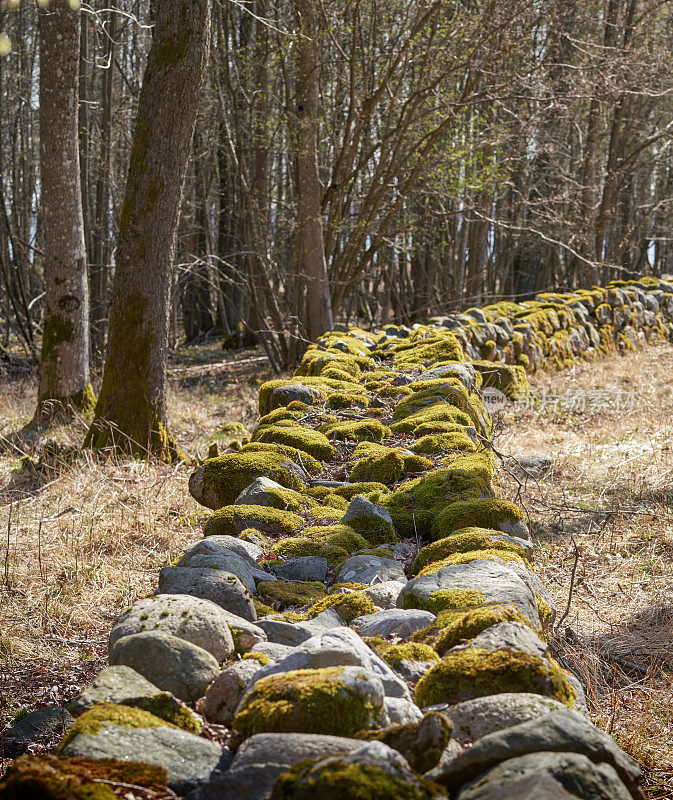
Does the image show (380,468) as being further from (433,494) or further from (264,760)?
(264,760)

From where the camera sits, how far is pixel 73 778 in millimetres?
1517

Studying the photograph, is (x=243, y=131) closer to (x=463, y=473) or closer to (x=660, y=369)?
(x=660, y=369)

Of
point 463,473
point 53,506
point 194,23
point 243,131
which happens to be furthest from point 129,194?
point 243,131

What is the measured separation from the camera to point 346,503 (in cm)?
412

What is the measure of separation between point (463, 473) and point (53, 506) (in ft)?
10.7

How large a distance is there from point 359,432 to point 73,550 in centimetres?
203

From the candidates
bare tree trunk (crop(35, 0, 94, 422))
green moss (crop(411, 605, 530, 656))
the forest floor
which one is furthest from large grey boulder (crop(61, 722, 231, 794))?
bare tree trunk (crop(35, 0, 94, 422))

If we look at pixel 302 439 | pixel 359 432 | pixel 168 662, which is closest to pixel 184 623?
pixel 168 662

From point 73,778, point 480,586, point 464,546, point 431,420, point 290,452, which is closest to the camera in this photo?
point 73,778

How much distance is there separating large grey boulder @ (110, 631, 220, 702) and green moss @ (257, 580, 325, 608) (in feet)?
2.36

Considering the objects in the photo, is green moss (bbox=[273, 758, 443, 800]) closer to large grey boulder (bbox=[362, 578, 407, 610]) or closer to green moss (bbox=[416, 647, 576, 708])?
green moss (bbox=[416, 647, 576, 708])

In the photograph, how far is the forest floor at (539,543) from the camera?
305cm

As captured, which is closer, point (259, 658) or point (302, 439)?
point (259, 658)

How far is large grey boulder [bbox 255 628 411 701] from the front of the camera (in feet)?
6.52
